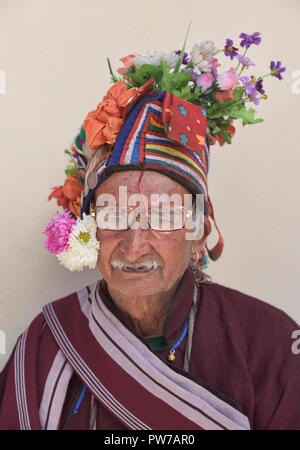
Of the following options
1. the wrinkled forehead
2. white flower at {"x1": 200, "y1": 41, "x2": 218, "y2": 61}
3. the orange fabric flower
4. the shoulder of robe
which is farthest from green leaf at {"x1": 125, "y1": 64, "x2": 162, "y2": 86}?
the shoulder of robe

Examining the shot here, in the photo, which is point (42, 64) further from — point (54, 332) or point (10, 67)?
point (54, 332)

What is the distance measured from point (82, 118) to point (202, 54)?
1.03m

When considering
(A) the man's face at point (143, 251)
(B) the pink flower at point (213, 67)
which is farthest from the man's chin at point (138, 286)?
(B) the pink flower at point (213, 67)

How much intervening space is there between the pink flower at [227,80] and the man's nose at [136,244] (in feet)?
2.54

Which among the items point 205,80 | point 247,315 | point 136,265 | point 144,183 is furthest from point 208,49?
point 247,315

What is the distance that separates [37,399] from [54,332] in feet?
1.08

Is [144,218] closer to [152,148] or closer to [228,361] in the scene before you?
[152,148]

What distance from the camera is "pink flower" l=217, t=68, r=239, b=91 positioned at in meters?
2.22

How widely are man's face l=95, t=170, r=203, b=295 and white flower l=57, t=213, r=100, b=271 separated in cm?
6

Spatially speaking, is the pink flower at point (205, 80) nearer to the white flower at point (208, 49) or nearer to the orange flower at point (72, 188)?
the white flower at point (208, 49)

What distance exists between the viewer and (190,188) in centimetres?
221

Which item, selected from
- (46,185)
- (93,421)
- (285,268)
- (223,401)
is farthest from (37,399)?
(285,268)

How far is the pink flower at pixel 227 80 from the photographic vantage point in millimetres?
2219

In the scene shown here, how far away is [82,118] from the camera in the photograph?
3035mm
